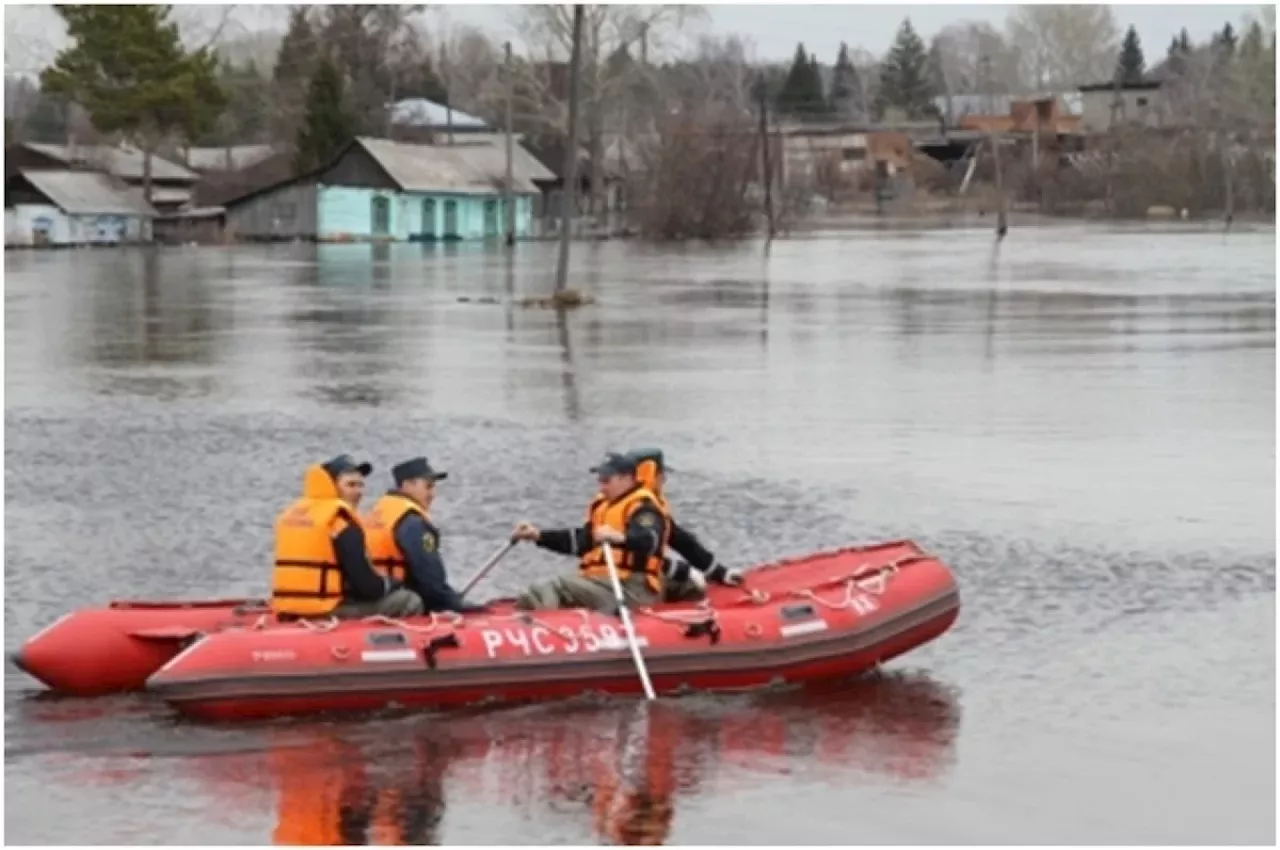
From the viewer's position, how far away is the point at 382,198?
297 ft

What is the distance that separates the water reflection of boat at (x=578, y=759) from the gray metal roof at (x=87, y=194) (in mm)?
70704

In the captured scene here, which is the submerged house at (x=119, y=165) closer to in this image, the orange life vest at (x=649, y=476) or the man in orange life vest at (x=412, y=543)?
the orange life vest at (x=649, y=476)

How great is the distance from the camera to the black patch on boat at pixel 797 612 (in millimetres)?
14133

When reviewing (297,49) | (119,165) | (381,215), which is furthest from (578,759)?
(297,49)

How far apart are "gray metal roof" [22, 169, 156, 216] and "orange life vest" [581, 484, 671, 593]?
229ft

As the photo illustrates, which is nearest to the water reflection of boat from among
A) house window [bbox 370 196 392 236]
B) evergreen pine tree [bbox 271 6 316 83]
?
house window [bbox 370 196 392 236]

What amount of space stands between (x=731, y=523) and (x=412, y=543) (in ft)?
24.0

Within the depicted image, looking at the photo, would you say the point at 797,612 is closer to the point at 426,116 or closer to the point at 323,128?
the point at 323,128

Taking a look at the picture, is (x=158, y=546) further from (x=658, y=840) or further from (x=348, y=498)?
(x=658, y=840)

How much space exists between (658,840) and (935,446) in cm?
1473

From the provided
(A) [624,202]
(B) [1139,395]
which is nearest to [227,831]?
(B) [1139,395]

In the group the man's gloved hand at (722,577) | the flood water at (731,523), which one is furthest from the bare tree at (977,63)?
the man's gloved hand at (722,577)

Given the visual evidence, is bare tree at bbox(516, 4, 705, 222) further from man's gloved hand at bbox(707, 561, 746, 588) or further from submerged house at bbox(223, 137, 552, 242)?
man's gloved hand at bbox(707, 561, 746, 588)

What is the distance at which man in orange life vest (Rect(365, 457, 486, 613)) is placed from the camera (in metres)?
13.8
